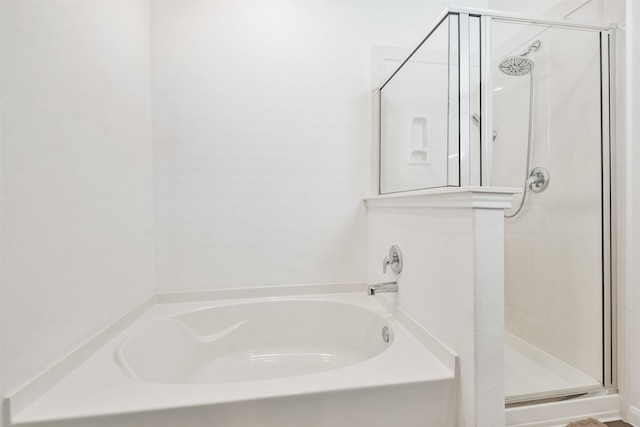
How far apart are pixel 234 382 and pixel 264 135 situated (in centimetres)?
131

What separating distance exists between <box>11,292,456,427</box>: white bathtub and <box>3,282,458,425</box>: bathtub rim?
17 millimetres

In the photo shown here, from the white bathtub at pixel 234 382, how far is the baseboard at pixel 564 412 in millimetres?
296

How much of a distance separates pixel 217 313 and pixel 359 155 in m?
1.28

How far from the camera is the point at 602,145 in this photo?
4.24 feet

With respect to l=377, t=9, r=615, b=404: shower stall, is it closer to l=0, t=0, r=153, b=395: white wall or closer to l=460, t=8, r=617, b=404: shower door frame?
l=460, t=8, r=617, b=404: shower door frame

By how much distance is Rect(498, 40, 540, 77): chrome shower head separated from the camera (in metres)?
1.43

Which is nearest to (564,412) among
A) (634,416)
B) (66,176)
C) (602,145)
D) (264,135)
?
(634,416)

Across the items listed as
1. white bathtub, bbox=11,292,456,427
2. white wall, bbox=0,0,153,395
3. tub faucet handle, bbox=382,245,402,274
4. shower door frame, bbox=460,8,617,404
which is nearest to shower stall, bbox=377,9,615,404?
shower door frame, bbox=460,8,617,404

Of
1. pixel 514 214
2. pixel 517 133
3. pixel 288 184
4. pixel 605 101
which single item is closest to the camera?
pixel 605 101

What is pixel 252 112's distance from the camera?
183cm

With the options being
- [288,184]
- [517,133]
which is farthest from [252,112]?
[517,133]

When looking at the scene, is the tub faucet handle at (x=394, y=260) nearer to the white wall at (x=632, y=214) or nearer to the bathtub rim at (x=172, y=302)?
the bathtub rim at (x=172, y=302)

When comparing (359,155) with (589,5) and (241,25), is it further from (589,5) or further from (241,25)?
(589,5)

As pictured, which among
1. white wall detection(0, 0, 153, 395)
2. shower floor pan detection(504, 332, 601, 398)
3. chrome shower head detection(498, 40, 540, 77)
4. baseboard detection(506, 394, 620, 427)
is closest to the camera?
white wall detection(0, 0, 153, 395)
